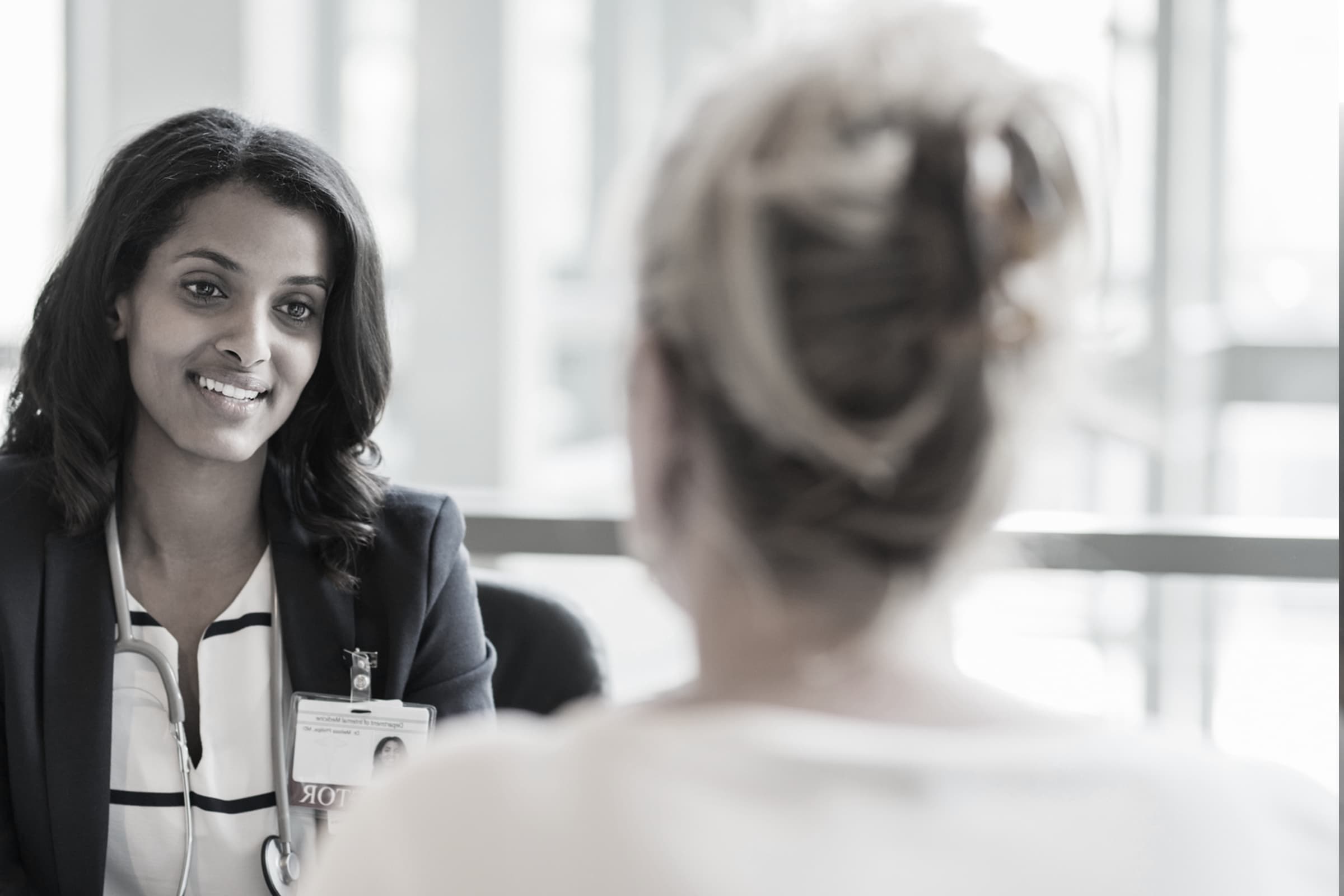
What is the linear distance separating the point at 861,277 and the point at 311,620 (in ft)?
3.41

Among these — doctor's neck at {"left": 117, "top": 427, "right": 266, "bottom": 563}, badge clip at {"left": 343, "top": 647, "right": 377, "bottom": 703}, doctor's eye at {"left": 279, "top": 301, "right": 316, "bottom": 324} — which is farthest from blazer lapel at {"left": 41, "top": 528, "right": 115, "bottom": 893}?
doctor's eye at {"left": 279, "top": 301, "right": 316, "bottom": 324}

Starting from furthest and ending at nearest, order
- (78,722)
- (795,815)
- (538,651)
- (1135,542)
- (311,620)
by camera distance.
A: (1135,542) < (538,651) < (311,620) < (78,722) < (795,815)

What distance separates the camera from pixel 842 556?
0.62 m

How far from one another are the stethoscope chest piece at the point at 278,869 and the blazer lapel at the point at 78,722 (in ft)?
0.55

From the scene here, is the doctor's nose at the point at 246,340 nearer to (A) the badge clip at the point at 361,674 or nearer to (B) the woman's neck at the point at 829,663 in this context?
(A) the badge clip at the point at 361,674

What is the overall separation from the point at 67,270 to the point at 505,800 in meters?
1.19

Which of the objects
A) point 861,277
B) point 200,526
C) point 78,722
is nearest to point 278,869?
point 78,722

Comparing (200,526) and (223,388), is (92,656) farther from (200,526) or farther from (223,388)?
(223,388)

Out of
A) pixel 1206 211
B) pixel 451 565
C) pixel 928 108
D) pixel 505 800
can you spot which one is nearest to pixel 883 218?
pixel 928 108

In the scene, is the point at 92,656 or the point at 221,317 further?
the point at 221,317

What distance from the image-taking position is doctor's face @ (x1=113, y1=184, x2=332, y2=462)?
1.45 metres

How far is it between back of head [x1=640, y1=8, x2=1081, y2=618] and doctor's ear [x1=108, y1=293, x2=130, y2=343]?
1086 mm

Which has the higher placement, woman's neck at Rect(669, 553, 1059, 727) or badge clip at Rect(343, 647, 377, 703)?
woman's neck at Rect(669, 553, 1059, 727)

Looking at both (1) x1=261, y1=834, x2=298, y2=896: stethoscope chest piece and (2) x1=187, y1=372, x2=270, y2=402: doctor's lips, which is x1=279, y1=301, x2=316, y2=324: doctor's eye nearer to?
(2) x1=187, y1=372, x2=270, y2=402: doctor's lips
